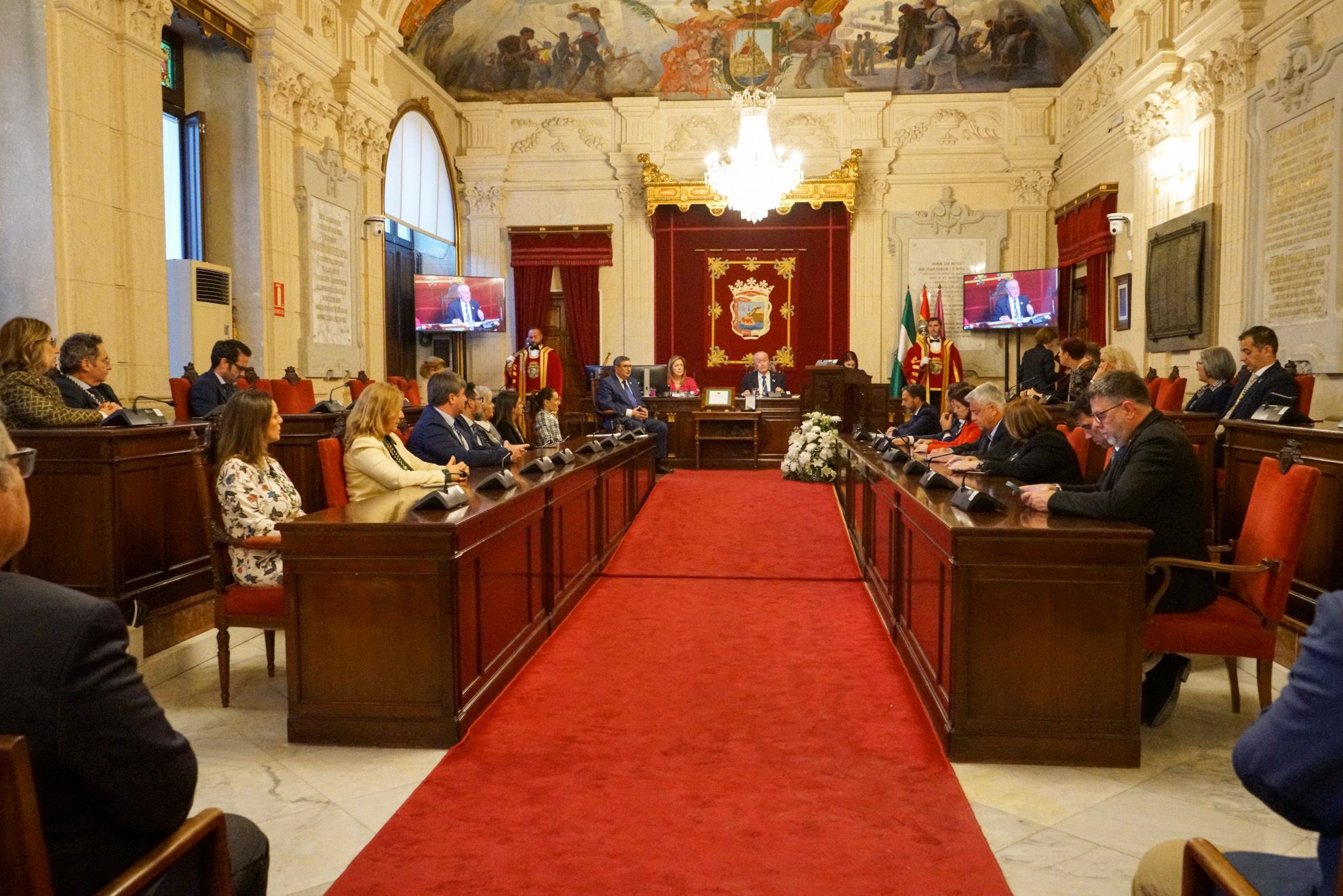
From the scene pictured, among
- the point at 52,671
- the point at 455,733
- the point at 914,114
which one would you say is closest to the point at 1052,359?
the point at 914,114

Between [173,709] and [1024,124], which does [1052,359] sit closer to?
[1024,124]

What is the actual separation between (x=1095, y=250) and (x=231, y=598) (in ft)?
33.3

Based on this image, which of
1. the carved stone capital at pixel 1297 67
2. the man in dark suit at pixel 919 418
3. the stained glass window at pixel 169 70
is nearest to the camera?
the carved stone capital at pixel 1297 67

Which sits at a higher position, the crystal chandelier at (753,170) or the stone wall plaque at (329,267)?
the crystal chandelier at (753,170)

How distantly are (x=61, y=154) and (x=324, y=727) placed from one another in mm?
4813

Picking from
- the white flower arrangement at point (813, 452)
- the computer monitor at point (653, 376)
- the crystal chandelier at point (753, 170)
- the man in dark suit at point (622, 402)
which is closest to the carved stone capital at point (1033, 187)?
the crystal chandelier at point (753, 170)

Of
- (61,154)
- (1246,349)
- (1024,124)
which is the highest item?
(1024,124)

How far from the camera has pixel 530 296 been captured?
14094mm

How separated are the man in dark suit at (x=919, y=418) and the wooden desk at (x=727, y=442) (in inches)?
114

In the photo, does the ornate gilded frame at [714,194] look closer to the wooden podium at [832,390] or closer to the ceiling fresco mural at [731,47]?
the ceiling fresco mural at [731,47]

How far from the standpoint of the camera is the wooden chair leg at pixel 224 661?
3.73m

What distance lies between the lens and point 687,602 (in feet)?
Result: 17.9

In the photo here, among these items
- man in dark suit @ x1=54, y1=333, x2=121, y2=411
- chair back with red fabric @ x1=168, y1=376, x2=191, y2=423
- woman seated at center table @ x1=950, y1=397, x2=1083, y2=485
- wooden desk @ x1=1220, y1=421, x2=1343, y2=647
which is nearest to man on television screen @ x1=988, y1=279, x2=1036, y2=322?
wooden desk @ x1=1220, y1=421, x2=1343, y2=647

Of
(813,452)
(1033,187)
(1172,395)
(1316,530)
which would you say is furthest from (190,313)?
(1033,187)
